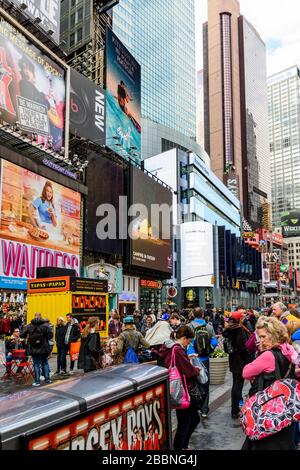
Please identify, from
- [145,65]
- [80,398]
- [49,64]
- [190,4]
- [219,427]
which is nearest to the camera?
[80,398]

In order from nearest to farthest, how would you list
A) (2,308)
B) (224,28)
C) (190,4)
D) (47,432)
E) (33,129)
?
1. (47,432)
2. (2,308)
3. (33,129)
4. (190,4)
5. (224,28)

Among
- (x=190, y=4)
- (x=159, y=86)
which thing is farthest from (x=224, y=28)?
(x=159, y=86)

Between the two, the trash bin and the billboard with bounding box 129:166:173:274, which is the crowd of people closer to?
the trash bin

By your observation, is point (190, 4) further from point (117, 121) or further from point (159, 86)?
point (117, 121)

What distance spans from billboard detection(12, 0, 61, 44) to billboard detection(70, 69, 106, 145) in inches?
148

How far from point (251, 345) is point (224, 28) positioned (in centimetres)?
20850

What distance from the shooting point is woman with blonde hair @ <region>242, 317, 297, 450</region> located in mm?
3426

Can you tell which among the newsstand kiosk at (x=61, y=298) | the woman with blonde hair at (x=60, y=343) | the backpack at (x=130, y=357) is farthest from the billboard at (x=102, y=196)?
the backpack at (x=130, y=357)

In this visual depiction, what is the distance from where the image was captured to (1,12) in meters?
25.5

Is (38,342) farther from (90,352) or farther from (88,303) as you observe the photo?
(88,303)

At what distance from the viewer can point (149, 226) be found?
43.4 m

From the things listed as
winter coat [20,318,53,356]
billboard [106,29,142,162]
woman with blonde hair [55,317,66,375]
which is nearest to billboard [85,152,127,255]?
billboard [106,29,142,162]

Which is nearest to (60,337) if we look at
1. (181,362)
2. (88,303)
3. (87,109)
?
(88,303)

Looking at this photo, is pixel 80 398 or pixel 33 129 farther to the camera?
pixel 33 129
